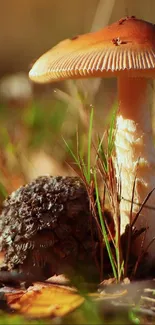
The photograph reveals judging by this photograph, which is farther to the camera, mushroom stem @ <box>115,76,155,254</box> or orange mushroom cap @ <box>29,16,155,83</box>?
mushroom stem @ <box>115,76,155,254</box>

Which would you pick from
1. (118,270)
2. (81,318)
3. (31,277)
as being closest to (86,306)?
(81,318)

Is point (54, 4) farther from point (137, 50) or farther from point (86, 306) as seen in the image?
point (86, 306)

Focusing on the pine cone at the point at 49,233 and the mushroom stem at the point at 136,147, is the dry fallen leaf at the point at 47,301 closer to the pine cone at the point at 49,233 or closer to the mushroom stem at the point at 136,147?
the pine cone at the point at 49,233

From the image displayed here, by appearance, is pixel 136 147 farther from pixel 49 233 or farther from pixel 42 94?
pixel 42 94

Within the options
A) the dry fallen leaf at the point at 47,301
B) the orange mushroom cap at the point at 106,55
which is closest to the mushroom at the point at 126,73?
the orange mushroom cap at the point at 106,55

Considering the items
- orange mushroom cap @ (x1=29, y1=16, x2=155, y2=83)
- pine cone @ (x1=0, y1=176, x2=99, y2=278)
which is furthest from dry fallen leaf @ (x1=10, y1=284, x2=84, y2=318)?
orange mushroom cap @ (x1=29, y1=16, x2=155, y2=83)

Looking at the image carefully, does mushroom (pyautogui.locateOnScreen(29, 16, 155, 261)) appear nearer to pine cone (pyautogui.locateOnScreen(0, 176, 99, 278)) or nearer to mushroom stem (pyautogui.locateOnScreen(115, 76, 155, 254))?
mushroom stem (pyautogui.locateOnScreen(115, 76, 155, 254))
